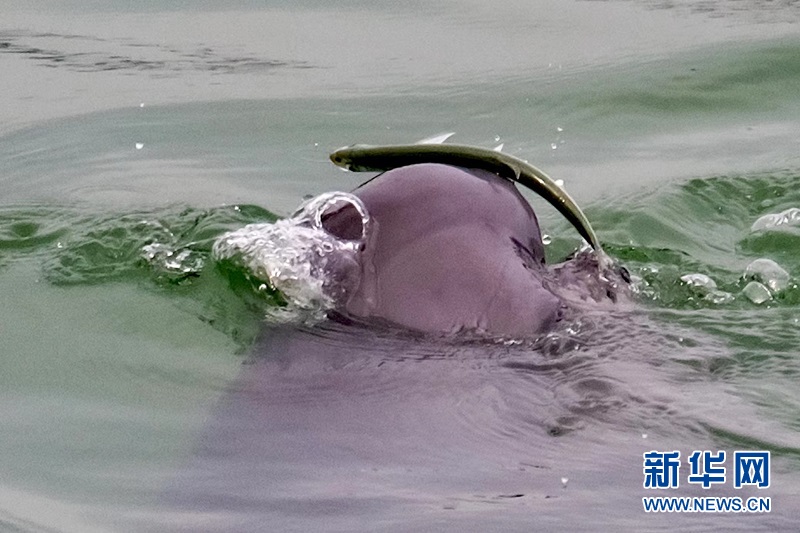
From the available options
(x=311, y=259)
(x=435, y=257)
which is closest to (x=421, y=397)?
(x=435, y=257)

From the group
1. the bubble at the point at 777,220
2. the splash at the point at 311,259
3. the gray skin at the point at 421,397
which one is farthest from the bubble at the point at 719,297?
the splash at the point at 311,259

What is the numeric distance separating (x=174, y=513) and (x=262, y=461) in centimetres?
19

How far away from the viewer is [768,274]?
4145mm

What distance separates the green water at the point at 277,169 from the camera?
3154 millimetres

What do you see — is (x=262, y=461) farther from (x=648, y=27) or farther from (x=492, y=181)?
(x=648, y=27)

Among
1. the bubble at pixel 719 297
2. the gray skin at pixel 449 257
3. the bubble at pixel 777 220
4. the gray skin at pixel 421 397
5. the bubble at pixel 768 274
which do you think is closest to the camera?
the gray skin at pixel 421 397

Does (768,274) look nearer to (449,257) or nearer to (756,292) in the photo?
(756,292)

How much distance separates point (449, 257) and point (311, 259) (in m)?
0.33

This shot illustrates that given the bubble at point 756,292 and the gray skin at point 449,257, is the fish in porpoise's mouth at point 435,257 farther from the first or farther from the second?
the bubble at point 756,292

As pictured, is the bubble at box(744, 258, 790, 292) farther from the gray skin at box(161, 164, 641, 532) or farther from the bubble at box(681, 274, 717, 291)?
the gray skin at box(161, 164, 641, 532)

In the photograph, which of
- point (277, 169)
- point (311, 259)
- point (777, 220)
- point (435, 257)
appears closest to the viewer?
point (435, 257)

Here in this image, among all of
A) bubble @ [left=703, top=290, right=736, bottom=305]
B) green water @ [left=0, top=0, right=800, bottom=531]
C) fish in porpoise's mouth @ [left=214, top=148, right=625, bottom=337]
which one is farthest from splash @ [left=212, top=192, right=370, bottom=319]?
bubble @ [left=703, top=290, right=736, bottom=305]

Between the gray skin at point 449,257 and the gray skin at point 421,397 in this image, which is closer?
the gray skin at point 421,397

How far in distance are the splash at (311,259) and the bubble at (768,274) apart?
1.42 metres
